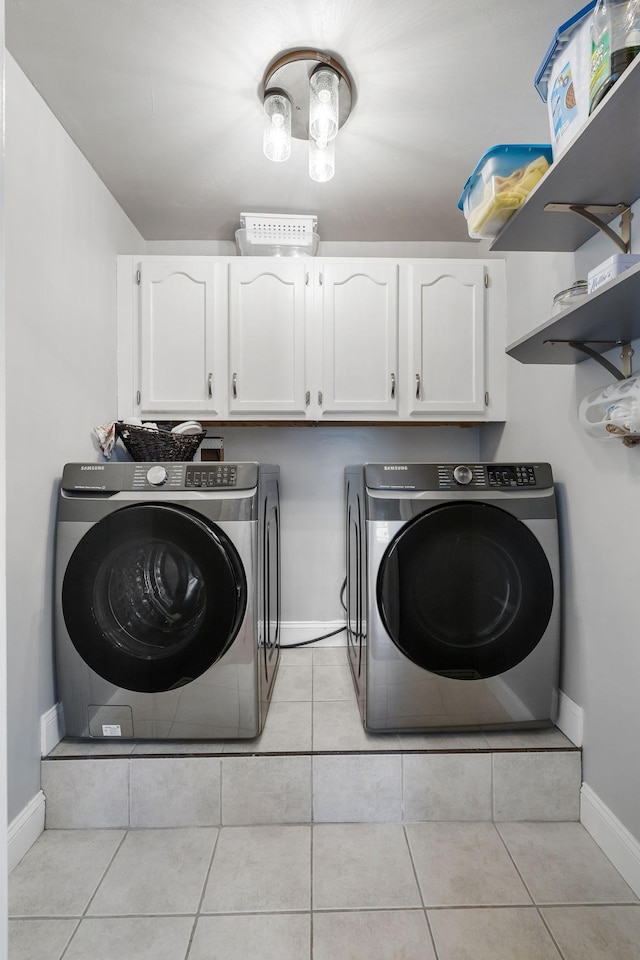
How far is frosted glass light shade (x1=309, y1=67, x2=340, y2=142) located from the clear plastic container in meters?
1.07

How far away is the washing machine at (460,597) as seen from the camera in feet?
5.43

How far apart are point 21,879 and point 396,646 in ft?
4.02

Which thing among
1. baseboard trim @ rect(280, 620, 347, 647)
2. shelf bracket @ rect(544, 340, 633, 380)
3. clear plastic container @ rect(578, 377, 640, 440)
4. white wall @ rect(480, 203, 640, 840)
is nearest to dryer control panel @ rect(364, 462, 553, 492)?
white wall @ rect(480, 203, 640, 840)

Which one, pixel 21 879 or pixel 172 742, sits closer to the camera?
pixel 21 879

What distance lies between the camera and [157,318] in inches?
85.9

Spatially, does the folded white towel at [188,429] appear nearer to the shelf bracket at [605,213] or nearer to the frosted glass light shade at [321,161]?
the frosted glass light shade at [321,161]

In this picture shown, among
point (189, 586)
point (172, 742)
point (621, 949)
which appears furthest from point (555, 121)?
point (172, 742)

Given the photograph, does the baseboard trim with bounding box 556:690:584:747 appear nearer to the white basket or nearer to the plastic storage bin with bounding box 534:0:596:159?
the plastic storage bin with bounding box 534:0:596:159

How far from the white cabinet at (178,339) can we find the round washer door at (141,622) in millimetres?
730

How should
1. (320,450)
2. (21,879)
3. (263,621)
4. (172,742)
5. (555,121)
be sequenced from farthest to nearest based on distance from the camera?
(320,450) → (263,621) → (172,742) → (21,879) → (555,121)

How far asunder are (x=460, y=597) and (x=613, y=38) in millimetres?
1415

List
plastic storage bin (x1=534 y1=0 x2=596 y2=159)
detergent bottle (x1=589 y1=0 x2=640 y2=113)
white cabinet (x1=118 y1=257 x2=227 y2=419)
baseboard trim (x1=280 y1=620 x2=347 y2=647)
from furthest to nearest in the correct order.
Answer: baseboard trim (x1=280 y1=620 x2=347 y2=647)
white cabinet (x1=118 y1=257 x2=227 y2=419)
plastic storage bin (x1=534 y1=0 x2=596 y2=159)
detergent bottle (x1=589 y1=0 x2=640 y2=113)

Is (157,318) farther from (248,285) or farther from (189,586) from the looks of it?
(189,586)

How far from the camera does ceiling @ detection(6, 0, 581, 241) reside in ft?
4.26
